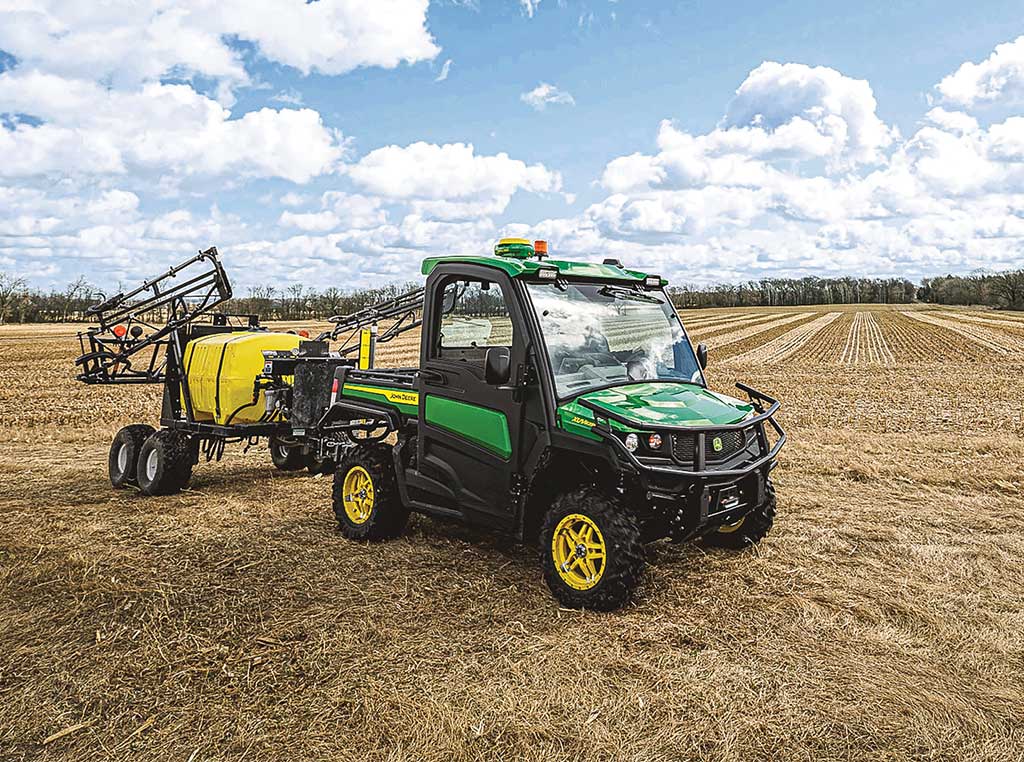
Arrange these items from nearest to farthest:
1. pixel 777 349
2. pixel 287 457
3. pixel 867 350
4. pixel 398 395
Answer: pixel 398 395 → pixel 287 457 → pixel 867 350 → pixel 777 349

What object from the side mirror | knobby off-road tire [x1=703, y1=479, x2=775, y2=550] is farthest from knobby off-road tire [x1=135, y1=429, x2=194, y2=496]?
knobby off-road tire [x1=703, y1=479, x2=775, y2=550]

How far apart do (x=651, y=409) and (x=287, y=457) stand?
21.5ft

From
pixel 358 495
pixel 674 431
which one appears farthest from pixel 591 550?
pixel 358 495

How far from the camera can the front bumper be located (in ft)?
16.5

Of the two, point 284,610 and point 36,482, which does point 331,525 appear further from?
point 36,482

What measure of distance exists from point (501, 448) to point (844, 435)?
28.5 ft

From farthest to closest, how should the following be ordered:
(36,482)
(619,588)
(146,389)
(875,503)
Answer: (146,389) → (36,482) → (875,503) → (619,588)

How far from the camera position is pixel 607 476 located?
17.7ft

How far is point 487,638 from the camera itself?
195 inches

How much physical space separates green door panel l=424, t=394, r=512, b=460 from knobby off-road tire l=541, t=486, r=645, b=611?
23.6 inches

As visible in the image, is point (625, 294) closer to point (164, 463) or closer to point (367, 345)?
point (367, 345)

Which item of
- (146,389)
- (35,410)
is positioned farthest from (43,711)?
(146,389)

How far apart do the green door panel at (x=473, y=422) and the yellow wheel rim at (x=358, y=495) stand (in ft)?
3.52

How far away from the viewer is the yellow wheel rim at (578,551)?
206 inches
